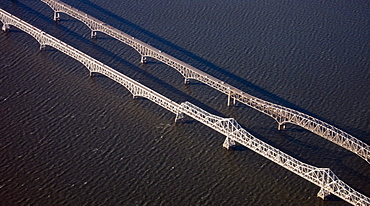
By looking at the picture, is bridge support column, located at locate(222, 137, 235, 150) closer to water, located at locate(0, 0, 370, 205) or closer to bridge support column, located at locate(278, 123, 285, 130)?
water, located at locate(0, 0, 370, 205)

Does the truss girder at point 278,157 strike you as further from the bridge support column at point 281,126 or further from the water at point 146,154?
the bridge support column at point 281,126

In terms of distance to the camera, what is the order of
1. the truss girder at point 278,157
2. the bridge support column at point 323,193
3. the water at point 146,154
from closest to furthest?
the truss girder at point 278,157 → the bridge support column at point 323,193 → the water at point 146,154

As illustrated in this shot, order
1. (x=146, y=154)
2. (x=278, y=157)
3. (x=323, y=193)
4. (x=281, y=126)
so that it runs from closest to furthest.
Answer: (x=323, y=193) → (x=278, y=157) → (x=146, y=154) → (x=281, y=126)

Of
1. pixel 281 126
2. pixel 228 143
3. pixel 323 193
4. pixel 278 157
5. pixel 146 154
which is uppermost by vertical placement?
pixel 281 126

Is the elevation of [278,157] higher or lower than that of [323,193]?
lower

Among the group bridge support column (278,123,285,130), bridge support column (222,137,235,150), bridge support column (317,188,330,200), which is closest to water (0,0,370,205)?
bridge support column (317,188,330,200)

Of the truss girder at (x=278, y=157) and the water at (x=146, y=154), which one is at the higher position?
the truss girder at (x=278, y=157)

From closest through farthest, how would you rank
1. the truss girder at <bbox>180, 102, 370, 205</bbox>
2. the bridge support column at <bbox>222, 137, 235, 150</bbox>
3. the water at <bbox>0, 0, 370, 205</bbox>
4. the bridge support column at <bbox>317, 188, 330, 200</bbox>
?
the truss girder at <bbox>180, 102, 370, 205</bbox>, the bridge support column at <bbox>317, 188, 330, 200</bbox>, the water at <bbox>0, 0, 370, 205</bbox>, the bridge support column at <bbox>222, 137, 235, 150</bbox>

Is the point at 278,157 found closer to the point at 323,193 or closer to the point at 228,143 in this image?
the point at 323,193

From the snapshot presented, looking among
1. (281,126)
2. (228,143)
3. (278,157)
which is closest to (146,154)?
(228,143)

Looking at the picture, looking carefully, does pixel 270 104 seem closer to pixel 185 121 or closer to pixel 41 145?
pixel 185 121

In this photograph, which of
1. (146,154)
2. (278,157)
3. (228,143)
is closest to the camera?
(278,157)

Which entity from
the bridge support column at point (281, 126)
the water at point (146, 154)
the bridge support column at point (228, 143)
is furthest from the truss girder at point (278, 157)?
the bridge support column at point (281, 126)
